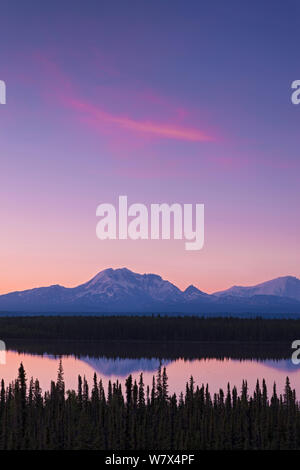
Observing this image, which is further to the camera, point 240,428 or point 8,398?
point 8,398

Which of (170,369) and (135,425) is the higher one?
(135,425)

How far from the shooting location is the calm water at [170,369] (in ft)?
310

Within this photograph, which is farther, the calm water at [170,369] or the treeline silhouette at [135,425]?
the calm water at [170,369]

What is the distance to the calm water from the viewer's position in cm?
9450

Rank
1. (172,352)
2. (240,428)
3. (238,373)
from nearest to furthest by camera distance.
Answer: (240,428) → (238,373) → (172,352)

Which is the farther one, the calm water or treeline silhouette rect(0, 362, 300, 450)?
the calm water

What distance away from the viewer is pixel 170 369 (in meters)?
114

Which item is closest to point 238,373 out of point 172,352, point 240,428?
point 172,352

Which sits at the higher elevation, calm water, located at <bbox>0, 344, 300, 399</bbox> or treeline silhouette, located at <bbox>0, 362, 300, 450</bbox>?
treeline silhouette, located at <bbox>0, 362, 300, 450</bbox>

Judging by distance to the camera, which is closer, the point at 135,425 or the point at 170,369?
the point at 135,425

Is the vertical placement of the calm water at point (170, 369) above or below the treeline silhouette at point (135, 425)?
below
